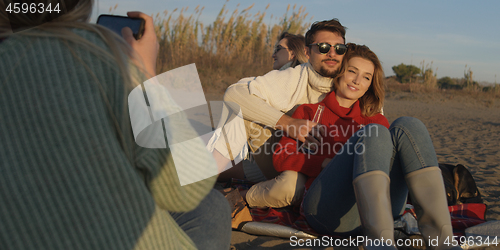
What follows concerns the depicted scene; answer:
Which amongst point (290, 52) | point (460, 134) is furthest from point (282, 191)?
point (460, 134)

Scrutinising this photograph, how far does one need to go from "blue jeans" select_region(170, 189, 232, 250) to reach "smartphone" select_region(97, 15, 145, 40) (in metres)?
0.60

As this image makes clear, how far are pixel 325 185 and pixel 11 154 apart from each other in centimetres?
144

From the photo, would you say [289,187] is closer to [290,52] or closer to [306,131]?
[306,131]

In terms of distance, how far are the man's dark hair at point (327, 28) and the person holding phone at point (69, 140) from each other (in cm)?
240

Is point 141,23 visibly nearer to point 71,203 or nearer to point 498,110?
point 71,203

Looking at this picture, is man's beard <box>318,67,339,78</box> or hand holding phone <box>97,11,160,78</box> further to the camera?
man's beard <box>318,67,339,78</box>

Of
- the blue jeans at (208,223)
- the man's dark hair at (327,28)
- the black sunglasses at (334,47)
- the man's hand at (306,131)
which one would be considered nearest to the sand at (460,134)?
the man's hand at (306,131)

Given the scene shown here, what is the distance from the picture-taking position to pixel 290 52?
3854 mm

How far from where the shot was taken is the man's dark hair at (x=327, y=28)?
9.64ft

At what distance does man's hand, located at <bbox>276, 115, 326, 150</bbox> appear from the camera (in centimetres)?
240

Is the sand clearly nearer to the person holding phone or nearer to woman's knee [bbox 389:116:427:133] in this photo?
woman's knee [bbox 389:116:427:133]

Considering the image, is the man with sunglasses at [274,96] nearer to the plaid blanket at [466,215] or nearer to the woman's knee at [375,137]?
the woman's knee at [375,137]

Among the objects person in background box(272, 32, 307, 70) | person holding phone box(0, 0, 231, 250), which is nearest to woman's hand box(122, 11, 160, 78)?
person holding phone box(0, 0, 231, 250)

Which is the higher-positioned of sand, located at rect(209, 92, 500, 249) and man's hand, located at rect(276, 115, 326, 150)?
man's hand, located at rect(276, 115, 326, 150)
